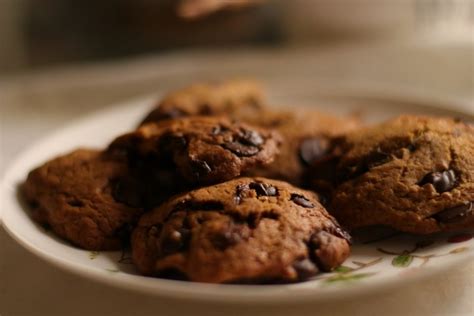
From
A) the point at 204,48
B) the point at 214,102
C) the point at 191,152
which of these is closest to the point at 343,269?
the point at 191,152

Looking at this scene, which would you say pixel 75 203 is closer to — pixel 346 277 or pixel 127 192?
pixel 127 192

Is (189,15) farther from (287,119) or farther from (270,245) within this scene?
(270,245)

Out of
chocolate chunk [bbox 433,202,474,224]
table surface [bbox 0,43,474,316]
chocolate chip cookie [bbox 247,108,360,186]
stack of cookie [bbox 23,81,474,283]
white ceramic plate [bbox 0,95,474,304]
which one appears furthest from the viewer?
table surface [bbox 0,43,474,316]

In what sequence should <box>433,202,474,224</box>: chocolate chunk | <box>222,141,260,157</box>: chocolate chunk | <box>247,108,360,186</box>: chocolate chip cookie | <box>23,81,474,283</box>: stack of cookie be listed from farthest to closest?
<box>247,108,360,186</box>: chocolate chip cookie, <box>222,141,260,157</box>: chocolate chunk, <box>433,202,474,224</box>: chocolate chunk, <box>23,81,474,283</box>: stack of cookie

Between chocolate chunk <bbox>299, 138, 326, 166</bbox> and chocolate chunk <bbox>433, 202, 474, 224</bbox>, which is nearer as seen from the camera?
chocolate chunk <bbox>433, 202, 474, 224</bbox>

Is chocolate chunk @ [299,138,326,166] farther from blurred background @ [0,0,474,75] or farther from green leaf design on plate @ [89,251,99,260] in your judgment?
blurred background @ [0,0,474,75]

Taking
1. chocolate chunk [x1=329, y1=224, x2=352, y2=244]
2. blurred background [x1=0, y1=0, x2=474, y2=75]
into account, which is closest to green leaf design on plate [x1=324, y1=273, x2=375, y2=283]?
chocolate chunk [x1=329, y1=224, x2=352, y2=244]

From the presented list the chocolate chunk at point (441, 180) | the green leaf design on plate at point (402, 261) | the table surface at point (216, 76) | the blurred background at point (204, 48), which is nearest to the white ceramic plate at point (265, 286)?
the green leaf design on plate at point (402, 261)
